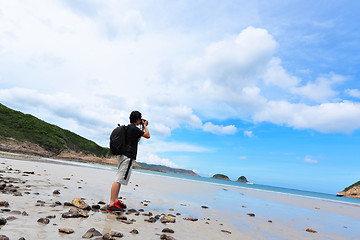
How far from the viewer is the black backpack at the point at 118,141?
6.54 metres

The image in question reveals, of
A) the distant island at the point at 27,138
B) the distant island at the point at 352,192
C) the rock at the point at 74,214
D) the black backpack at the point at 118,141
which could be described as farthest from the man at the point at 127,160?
the distant island at the point at 352,192

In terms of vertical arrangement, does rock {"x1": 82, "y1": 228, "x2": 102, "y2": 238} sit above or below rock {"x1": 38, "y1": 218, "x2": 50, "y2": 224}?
above

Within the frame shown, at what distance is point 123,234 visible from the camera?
14.1 ft

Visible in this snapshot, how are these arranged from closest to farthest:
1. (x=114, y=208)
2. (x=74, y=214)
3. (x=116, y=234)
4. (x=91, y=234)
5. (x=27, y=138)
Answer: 1. (x=91, y=234)
2. (x=116, y=234)
3. (x=74, y=214)
4. (x=114, y=208)
5. (x=27, y=138)

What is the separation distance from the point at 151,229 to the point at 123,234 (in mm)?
898

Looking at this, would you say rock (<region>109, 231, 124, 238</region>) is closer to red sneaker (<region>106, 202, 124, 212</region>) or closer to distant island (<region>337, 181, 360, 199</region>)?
red sneaker (<region>106, 202, 124, 212</region>)

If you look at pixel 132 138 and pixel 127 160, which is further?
pixel 132 138

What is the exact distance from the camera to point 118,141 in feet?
21.5

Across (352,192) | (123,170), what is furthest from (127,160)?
(352,192)

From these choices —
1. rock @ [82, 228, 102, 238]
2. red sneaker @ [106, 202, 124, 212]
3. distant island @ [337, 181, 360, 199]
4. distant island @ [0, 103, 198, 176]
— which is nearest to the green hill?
distant island @ [0, 103, 198, 176]

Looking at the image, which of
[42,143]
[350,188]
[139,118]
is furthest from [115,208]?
[350,188]

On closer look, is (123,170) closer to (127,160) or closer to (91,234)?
(127,160)

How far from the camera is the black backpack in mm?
6543

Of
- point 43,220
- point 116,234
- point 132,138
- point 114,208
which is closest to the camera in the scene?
point 116,234
